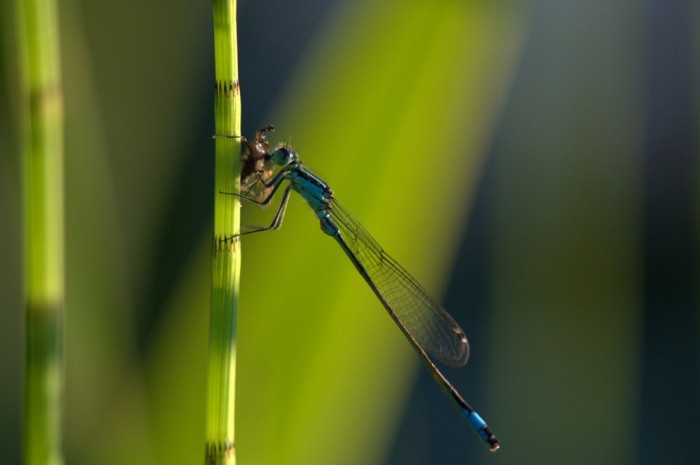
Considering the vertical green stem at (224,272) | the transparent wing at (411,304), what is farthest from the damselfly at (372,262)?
the vertical green stem at (224,272)

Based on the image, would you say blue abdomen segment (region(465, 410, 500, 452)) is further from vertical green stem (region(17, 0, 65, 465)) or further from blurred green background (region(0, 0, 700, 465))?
vertical green stem (region(17, 0, 65, 465))

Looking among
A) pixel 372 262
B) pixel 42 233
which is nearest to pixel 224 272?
pixel 42 233

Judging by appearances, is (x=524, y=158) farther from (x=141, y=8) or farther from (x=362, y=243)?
(x=141, y=8)

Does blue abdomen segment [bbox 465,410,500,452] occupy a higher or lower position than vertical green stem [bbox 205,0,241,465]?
lower

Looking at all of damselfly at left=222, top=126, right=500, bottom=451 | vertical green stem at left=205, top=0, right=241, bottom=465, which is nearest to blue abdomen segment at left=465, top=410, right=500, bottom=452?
damselfly at left=222, top=126, right=500, bottom=451

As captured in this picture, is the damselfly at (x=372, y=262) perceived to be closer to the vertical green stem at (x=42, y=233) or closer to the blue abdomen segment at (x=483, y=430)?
the blue abdomen segment at (x=483, y=430)

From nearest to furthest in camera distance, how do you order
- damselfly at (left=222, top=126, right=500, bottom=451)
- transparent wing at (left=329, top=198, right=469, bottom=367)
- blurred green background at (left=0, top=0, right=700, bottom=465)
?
blurred green background at (left=0, top=0, right=700, bottom=465) < damselfly at (left=222, top=126, right=500, bottom=451) < transparent wing at (left=329, top=198, right=469, bottom=367)

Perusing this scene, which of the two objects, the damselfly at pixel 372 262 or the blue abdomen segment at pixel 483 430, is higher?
the damselfly at pixel 372 262

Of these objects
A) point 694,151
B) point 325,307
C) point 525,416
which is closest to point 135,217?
point 325,307
